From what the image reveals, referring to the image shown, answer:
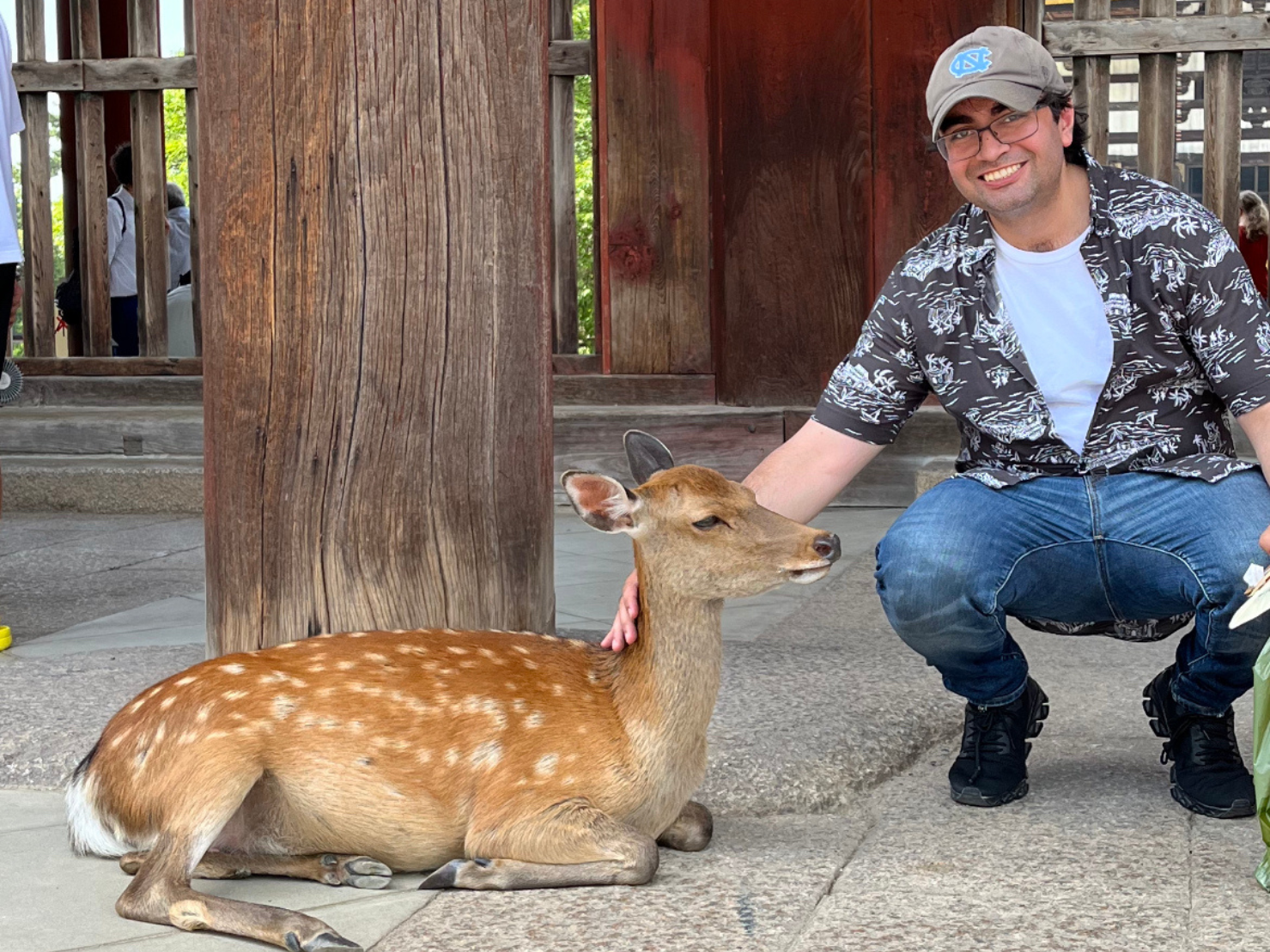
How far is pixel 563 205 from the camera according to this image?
8.39 meters

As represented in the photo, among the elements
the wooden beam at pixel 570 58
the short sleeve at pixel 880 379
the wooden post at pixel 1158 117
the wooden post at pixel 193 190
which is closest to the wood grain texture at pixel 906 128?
the wooden post at pixel 1158 117

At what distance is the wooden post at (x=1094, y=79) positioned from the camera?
7594mm

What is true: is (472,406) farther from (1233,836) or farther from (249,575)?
(1233,836)

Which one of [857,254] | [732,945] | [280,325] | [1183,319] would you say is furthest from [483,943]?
[857,254]

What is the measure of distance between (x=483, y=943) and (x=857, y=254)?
212 inches

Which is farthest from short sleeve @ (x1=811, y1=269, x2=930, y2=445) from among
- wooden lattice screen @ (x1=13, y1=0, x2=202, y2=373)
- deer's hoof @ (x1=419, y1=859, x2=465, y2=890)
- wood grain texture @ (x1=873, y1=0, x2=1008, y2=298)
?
wooden lattice screen @ (x1=13, y1=0, x2=202, y2=373)

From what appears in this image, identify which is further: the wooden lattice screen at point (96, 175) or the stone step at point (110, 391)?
the stone step at point (110, 391)

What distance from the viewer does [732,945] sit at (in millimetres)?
2863

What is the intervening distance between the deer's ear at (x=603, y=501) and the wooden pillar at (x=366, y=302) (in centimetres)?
83

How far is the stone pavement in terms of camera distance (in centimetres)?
292

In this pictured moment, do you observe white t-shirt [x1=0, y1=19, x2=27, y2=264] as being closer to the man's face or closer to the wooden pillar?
the wooden pillar

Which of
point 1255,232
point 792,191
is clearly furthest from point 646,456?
point 1255,232

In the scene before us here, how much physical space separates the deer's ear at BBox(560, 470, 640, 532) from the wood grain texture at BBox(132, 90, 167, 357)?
6104 mm

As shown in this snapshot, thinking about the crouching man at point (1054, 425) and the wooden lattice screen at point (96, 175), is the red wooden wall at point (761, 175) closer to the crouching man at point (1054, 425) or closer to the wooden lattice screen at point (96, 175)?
the wooden lattice screen at point (96, 175)
